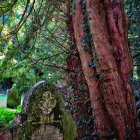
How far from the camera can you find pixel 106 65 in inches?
145

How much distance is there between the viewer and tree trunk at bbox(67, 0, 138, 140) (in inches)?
138

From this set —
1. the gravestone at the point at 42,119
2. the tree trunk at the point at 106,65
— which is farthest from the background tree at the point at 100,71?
the gravestone at the point at 42,119

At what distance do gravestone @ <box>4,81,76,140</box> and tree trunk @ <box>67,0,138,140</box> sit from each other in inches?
22.7

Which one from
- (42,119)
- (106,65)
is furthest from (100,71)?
(42,119)

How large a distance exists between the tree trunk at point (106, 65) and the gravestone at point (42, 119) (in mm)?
578

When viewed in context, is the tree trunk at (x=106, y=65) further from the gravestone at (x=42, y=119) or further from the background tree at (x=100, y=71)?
the gravestone at (x=42, y=119)

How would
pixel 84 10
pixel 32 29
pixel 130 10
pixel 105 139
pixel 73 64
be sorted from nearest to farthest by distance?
pixel 105 139 < pixel 84 10 < pixel 73 64 < pixel 32 29 < pixel 130 10

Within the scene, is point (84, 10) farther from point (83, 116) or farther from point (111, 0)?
point (83, 116)

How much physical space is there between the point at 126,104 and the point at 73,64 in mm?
1779

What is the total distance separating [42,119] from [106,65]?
6.20ft

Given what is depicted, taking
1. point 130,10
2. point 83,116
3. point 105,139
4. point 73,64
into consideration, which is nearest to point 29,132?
point 83,116

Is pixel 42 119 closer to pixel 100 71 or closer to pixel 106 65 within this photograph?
pixel 100 71

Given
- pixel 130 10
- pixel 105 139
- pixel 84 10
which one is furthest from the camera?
pixel 130 10

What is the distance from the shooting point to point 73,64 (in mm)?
4648
